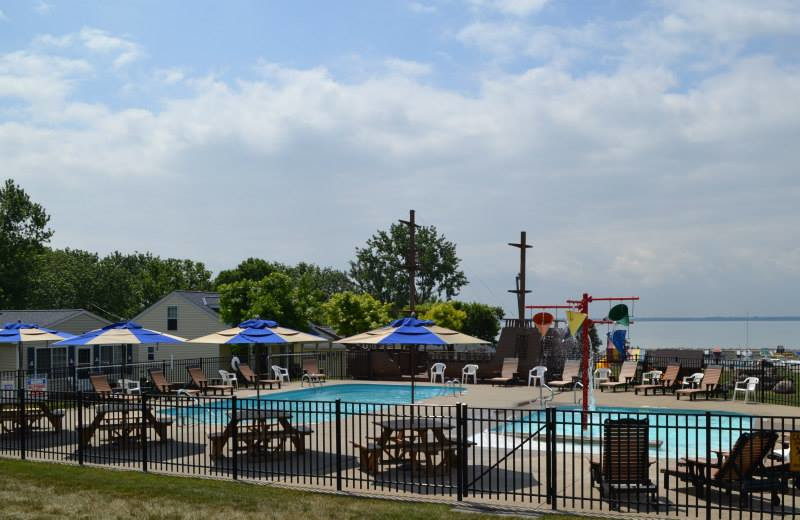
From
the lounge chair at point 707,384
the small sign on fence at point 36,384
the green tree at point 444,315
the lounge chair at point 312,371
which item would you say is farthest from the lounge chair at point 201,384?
the green tree at point 444,315

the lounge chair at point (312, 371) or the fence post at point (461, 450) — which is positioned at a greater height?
the fence post at point (461, 450)

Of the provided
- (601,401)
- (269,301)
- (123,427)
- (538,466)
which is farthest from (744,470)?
(269,301)

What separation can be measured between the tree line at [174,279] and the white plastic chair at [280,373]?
35.5 ft

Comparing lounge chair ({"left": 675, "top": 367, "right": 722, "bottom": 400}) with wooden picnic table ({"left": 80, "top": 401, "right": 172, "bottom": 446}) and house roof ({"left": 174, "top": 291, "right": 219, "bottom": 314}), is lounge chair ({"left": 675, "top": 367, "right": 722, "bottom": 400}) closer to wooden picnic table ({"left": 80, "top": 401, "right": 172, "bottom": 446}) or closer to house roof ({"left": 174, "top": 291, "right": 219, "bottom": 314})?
wooden picnic table ({"left": 80, "top": 401, "right": 172, "bottom": 446})

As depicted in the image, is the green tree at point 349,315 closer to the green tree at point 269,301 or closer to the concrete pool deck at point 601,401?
the green tree at point 269,301

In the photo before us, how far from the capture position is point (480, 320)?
233ft

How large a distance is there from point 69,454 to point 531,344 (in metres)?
21.0

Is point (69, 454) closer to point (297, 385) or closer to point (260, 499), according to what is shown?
point (260, 499)

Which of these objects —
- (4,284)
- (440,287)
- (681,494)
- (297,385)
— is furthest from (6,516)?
(440,287)

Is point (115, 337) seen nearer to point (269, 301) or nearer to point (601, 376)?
point (601, 376)

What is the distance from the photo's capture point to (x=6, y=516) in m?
9.61

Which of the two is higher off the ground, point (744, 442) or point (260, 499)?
point (744, 442)

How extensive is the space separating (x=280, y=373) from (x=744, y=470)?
937 inches

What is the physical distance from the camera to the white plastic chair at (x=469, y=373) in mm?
30750
